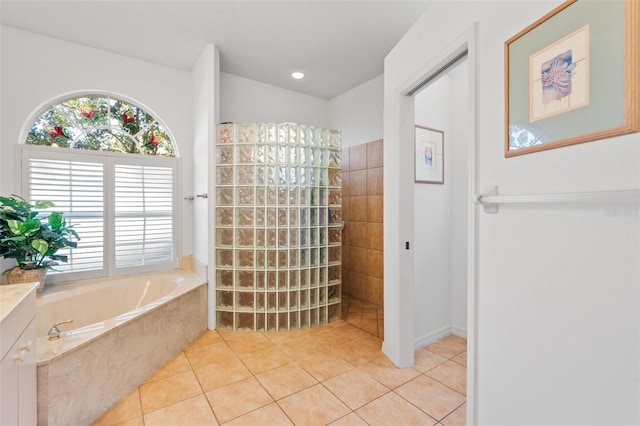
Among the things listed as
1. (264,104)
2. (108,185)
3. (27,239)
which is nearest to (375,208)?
(264,104)

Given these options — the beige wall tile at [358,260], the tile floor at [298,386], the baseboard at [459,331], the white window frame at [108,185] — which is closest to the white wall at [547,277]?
the tile floor at [298,386]

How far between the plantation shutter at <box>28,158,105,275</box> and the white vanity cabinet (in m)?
1.56

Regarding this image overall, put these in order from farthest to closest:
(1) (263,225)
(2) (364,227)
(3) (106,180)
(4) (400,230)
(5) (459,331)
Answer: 1. (2) (364,227)
2. (3) (106,180)
3. (1) (263,225)
4. (5) (459,331)
5. (4) (400,230)

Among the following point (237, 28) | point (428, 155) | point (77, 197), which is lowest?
point (77, 197)

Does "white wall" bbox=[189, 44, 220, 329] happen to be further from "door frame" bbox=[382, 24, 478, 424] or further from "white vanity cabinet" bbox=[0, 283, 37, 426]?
"door frame" bbox=[382, 24, 478, 424]

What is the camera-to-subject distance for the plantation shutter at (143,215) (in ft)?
8.91

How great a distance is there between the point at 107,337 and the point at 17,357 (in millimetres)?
637

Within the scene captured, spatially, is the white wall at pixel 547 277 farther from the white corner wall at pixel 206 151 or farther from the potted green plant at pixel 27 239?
the potted green plant at pixel 27 239

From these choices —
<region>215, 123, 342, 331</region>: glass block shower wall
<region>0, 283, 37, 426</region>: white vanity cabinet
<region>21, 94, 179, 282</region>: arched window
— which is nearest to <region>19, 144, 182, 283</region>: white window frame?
<region>21, 94, 179, 282</region>: arched window

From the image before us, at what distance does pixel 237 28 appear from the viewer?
2.27 metres

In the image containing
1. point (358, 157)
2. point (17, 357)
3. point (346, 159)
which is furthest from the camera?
point (346, 159)

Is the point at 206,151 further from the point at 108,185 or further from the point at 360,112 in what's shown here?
the point at 360,112

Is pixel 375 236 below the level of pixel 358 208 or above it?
below

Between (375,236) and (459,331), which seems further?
(375,236)
